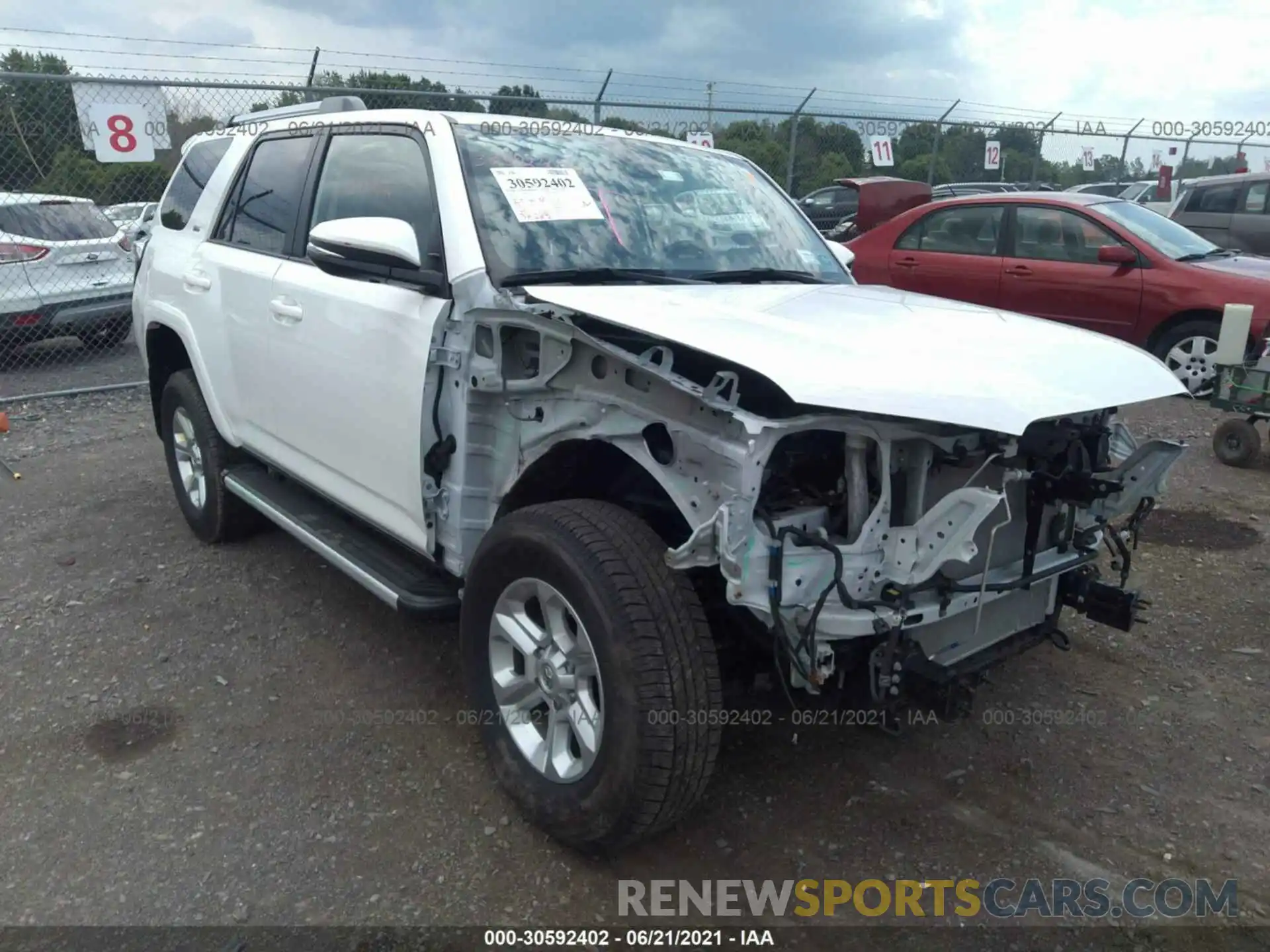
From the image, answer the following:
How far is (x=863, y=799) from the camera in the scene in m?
3.12

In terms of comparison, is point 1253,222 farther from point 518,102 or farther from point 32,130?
point 32,130

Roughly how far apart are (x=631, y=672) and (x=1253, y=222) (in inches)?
520

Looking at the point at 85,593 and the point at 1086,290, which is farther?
the point at 1086,290

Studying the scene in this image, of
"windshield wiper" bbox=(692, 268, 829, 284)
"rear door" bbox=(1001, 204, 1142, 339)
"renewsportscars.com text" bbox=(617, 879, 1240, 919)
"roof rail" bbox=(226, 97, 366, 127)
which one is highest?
"roof rail" bbox=(226, 97, 366, 127)

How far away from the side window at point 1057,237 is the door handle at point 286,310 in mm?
6727

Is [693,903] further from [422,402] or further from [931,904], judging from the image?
[422,402]

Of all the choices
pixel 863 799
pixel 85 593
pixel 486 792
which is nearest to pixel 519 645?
pixel 486 792

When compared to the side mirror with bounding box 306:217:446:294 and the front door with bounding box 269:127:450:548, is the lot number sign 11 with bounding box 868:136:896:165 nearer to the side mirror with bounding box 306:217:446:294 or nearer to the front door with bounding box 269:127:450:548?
the front door with bounding box 269:127:450:548

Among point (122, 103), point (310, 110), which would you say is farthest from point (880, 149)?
point (310, 110)

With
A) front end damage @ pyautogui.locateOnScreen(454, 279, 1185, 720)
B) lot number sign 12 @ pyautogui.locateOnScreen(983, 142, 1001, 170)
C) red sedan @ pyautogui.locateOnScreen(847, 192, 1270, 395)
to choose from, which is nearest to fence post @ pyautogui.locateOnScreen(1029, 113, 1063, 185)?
lot number sign 12 @ pyautogui.locateOnScreen(983, 142, 1001, 170)

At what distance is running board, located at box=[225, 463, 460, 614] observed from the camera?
3326mm

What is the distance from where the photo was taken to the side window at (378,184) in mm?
3357

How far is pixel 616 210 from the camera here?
3477 millimetres

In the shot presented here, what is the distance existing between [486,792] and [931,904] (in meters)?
1.35
